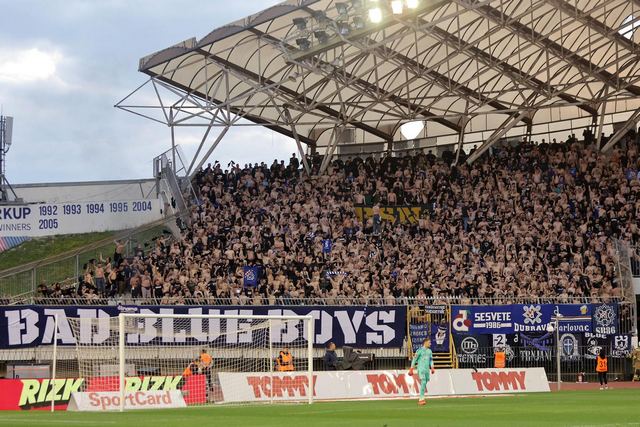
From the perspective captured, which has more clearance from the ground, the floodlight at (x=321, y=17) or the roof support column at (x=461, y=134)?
the floodlight at (x=321, y=17)

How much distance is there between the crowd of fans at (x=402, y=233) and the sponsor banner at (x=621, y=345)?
240 centimetres

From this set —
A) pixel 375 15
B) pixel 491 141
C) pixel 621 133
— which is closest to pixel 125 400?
pixel 375 15

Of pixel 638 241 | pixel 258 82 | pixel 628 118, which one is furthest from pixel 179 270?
pixel 628 118

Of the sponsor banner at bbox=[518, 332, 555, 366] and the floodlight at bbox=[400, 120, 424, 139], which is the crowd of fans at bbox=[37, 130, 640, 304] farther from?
the floodlight at bbox=[400, 120, 424, 139]

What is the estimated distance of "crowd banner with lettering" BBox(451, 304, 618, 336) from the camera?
133 ft

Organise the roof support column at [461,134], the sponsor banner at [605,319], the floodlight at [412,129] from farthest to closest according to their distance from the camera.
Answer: the floodlight at [412,129] < the roof support column at [461,134] < the sponsor banner at [605,319]

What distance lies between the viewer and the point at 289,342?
127 feet

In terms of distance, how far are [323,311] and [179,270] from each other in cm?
800

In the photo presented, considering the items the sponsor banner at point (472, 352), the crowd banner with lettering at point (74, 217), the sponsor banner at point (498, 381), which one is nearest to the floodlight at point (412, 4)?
the sponsor banner at point (472, 352)

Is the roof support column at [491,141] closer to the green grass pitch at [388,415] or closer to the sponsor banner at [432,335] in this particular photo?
the sponsor banner at [432,335]

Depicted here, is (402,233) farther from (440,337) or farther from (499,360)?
(499,360)

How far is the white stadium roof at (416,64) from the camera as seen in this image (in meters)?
45.5

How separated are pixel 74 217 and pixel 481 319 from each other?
22.3 metres

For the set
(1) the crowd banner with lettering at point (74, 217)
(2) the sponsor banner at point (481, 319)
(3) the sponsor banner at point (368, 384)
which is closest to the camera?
(3) the sponsor banner at point (368, 384)
